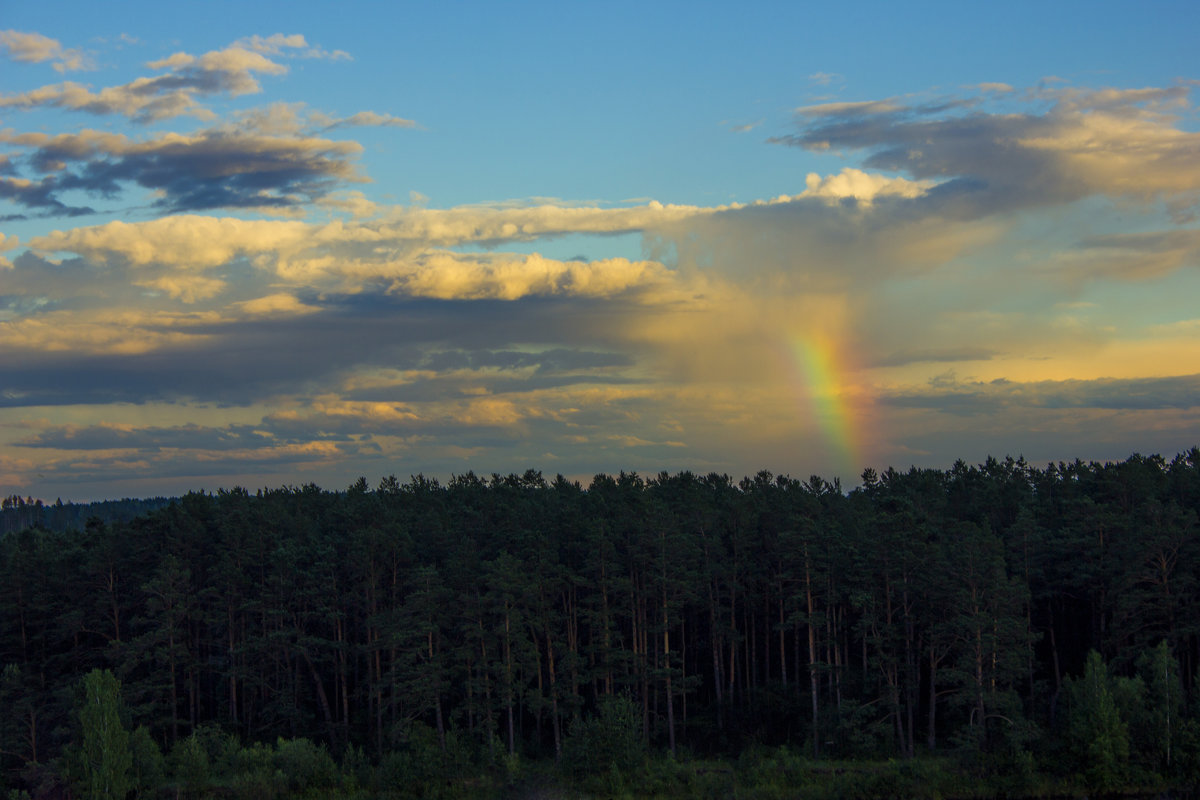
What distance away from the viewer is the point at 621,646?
3000 inches

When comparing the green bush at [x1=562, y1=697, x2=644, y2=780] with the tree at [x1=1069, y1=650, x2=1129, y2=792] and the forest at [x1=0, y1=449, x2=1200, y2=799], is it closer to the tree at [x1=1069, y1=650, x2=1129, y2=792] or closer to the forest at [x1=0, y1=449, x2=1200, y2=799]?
the forest at [x1=0, y1=449, x2=1200, y2=799]

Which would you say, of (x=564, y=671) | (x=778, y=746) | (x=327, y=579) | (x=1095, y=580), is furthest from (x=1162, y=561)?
(x=327, y=579)

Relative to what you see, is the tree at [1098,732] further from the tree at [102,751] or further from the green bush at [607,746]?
the tree at [102,751]

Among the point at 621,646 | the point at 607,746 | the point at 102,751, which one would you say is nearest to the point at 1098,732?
the point at 607,746

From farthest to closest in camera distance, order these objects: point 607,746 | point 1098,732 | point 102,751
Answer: point 607,746, point 102,751, point 1098,732

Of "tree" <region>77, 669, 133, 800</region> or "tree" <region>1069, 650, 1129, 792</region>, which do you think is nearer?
"tree" <region>1069, 650, 1129, 792</region>

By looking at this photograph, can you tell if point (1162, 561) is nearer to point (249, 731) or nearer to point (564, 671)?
point (564, 671)

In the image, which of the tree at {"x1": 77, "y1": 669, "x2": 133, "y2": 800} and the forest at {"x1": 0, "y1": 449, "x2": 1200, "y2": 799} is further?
the forest at {"x1": 0, "y1": 449, "x2": 1200, "y2": 799}

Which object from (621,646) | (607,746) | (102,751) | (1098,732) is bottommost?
(607,746)

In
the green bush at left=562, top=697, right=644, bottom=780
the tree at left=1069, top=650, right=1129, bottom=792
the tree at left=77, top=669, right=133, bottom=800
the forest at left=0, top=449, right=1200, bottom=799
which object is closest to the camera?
the tree at left=1069, top=650, right=1129, bottom=792

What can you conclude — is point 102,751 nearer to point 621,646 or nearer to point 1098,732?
point 621,646

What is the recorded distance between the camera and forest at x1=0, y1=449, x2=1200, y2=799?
60.5 m

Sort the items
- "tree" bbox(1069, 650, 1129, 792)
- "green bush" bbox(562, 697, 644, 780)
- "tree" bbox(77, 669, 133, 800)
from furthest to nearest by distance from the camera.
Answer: "green bush" bbox(562, 697, 644, 780)
"tree" bbox(77, 669, 133, 800)
"tree" bbox(1069, 650, 1129, 792)

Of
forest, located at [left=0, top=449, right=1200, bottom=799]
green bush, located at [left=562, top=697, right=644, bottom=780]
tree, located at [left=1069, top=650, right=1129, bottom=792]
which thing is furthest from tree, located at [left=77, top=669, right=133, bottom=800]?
tree, located at [left=1069, top=650, right=1129, bottom=792]
